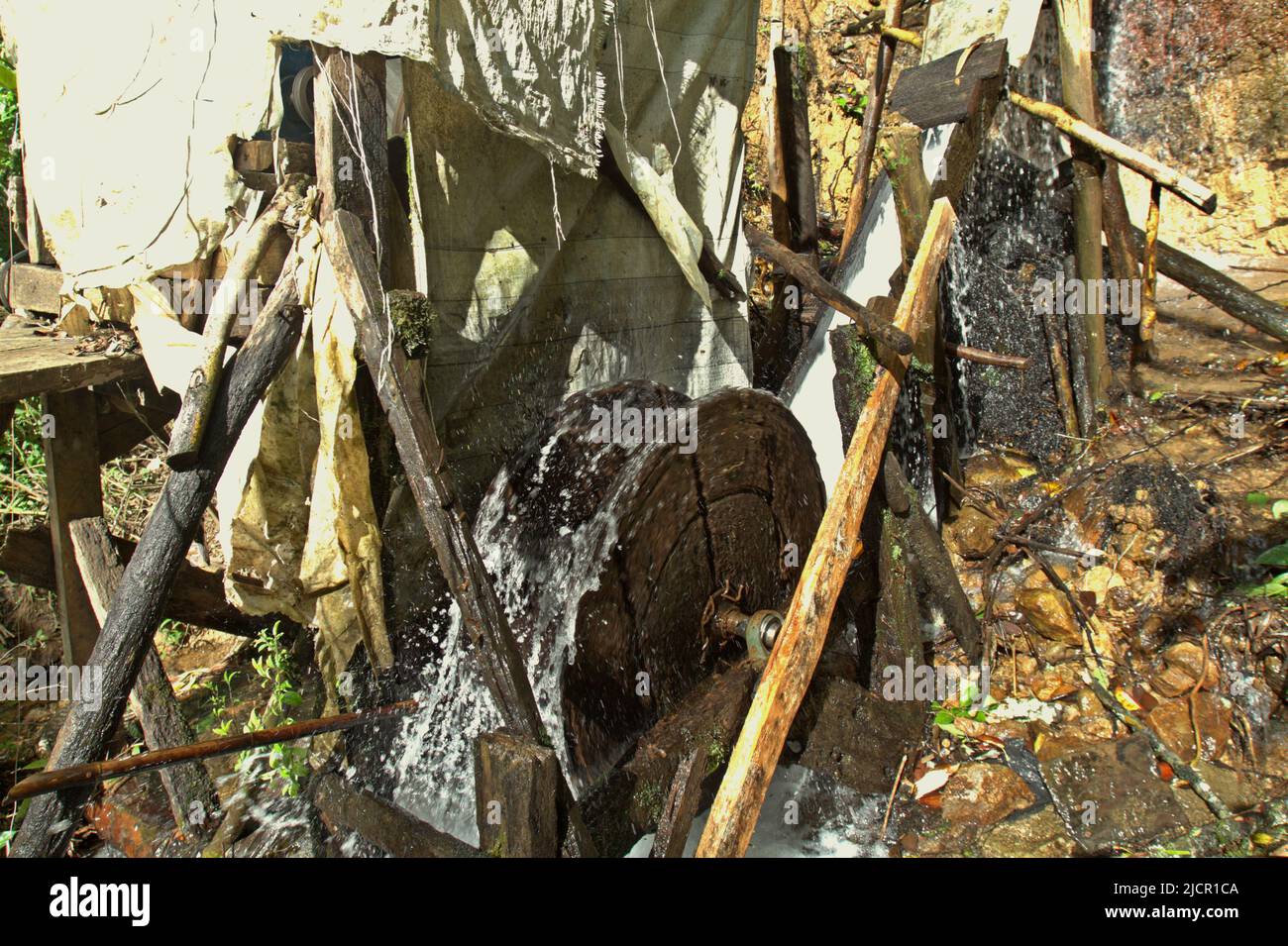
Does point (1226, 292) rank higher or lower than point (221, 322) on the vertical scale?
higher

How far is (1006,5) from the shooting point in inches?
192

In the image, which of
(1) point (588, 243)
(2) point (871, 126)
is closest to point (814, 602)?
(1) point (588, 243)

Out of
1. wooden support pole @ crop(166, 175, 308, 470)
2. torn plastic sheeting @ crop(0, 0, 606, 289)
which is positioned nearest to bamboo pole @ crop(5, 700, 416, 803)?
wooden support pole @ crop(166, 175, 308, 470)

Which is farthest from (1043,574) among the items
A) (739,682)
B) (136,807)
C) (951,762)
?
(136,807)

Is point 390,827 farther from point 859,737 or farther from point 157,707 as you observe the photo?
point 859,737

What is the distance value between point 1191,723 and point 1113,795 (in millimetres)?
572

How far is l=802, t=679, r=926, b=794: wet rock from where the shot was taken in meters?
4.02

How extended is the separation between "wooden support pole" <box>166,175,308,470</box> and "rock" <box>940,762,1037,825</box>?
3.37 meters

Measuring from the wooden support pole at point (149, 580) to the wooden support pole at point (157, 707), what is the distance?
27.7 inches

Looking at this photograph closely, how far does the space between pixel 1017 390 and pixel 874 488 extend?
256 cm

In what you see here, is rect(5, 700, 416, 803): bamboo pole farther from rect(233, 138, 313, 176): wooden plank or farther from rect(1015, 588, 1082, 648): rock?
rect(1015, 588, 1082, 648): rock

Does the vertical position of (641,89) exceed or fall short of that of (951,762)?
it exceeds it

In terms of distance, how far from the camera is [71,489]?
4062 millimetres

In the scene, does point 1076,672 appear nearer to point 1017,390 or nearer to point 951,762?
point 951,762
